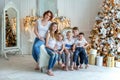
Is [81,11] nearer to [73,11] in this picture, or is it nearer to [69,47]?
[73,11]

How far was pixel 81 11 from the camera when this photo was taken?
280 inches

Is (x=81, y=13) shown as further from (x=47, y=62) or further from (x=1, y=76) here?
(x=1, y=76)

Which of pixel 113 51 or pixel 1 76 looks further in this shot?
pixel 113 51

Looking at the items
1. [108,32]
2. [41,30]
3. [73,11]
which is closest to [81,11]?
[73,11]

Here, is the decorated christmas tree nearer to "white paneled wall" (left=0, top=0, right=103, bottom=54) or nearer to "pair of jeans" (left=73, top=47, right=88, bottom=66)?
"pair of jeans" (left=73, top=47, right=88, bottom=66)

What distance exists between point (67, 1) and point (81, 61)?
8.75 feet

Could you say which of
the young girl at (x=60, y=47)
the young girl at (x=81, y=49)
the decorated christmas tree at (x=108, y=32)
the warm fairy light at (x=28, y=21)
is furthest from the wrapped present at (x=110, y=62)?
the warm fairy light at (x=28, y=21)

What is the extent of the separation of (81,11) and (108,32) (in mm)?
1612

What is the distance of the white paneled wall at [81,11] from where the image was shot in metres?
6.99

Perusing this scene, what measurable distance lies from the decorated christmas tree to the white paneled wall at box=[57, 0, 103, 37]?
1110mm

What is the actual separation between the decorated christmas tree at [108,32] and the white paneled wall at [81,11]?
111 centimetres

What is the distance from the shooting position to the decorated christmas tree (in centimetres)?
570

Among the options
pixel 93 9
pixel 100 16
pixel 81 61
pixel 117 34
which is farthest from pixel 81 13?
pixel 81 61

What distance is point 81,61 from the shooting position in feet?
16.8
